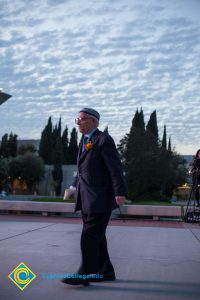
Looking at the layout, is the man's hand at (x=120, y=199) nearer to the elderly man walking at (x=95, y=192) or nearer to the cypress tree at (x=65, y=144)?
the elderly man walking at (x=95, y=192)

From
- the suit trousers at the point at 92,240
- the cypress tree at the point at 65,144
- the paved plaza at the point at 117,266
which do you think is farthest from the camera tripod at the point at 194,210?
the cypress tree at the point at 65,144

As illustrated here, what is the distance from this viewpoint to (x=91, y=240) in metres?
4.12

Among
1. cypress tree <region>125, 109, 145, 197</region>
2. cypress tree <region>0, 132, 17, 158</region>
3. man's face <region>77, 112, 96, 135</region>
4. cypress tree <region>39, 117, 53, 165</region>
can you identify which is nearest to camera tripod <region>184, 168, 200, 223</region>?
man's face <region>77, 112, 96, 135</region>

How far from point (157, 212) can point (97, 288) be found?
10592 mm

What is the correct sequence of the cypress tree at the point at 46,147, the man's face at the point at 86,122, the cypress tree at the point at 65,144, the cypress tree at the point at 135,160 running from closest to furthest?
the man's face at the point at 86,122, the cypress tree at the point at 135,160, the cypress tree at the point at 46,147, the cypress tree at the point at 65,144

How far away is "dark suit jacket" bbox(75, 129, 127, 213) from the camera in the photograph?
13.6ft

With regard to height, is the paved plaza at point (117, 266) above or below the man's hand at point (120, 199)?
below

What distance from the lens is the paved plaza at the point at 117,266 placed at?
3773 mm

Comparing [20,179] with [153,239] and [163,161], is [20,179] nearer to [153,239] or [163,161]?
[163,161]

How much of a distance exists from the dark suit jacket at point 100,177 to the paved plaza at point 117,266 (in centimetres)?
73

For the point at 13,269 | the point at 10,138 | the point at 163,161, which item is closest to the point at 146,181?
the point at 163,161

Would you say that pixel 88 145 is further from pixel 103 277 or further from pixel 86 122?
pixel 103 277

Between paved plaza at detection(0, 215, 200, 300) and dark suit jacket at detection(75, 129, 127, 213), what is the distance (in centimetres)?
73

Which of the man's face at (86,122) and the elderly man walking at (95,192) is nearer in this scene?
the elderly man walking at (95,192)
